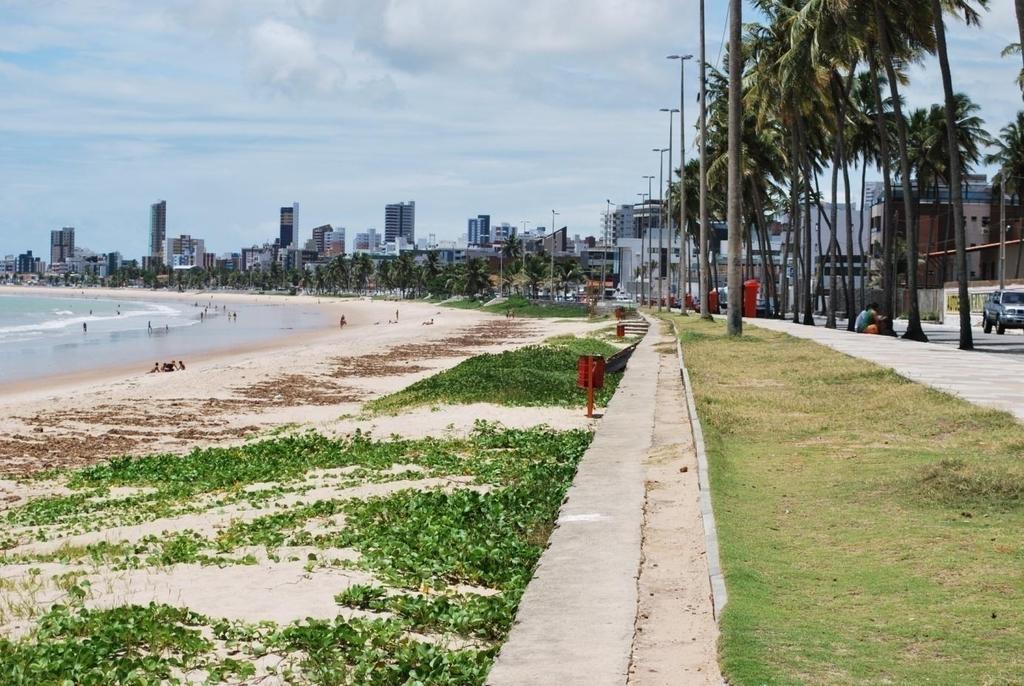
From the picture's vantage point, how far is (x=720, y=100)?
6981 centimetres

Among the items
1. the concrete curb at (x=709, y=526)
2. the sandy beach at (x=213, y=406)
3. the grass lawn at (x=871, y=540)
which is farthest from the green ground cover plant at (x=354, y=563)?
the sandy beach at (x=213, y=406)

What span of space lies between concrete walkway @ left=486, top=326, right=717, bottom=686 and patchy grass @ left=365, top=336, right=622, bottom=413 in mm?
10250

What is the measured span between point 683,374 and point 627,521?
15165 millimetres

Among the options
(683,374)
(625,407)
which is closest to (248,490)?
(625,407)

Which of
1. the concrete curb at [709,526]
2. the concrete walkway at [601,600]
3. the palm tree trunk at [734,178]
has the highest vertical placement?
the palm tree trunk at [734,178]

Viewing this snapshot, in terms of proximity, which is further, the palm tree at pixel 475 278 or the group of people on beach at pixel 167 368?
the palm tree at pixel 475 278

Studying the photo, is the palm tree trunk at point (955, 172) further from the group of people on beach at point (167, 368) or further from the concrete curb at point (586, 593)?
the group of people on beach at point (167, 368)

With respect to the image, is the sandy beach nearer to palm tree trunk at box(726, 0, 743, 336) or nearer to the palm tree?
palm tree trunk at box(726, 0, 743, 336)

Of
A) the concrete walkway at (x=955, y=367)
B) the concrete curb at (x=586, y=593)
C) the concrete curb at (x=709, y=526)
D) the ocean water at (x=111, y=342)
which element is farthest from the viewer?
the ocean water at (x=111, y=342)

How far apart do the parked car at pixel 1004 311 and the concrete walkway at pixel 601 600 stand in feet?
127

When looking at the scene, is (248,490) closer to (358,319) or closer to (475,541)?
(475,541)

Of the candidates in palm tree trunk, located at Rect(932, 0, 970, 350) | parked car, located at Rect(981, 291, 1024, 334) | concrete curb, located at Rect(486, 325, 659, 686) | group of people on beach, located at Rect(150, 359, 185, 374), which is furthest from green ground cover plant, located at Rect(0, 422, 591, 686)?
parked car, located at Rect(981, 291, 1024, 334)

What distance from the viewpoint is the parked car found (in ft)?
156

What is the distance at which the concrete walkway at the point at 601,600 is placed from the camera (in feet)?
20.2
